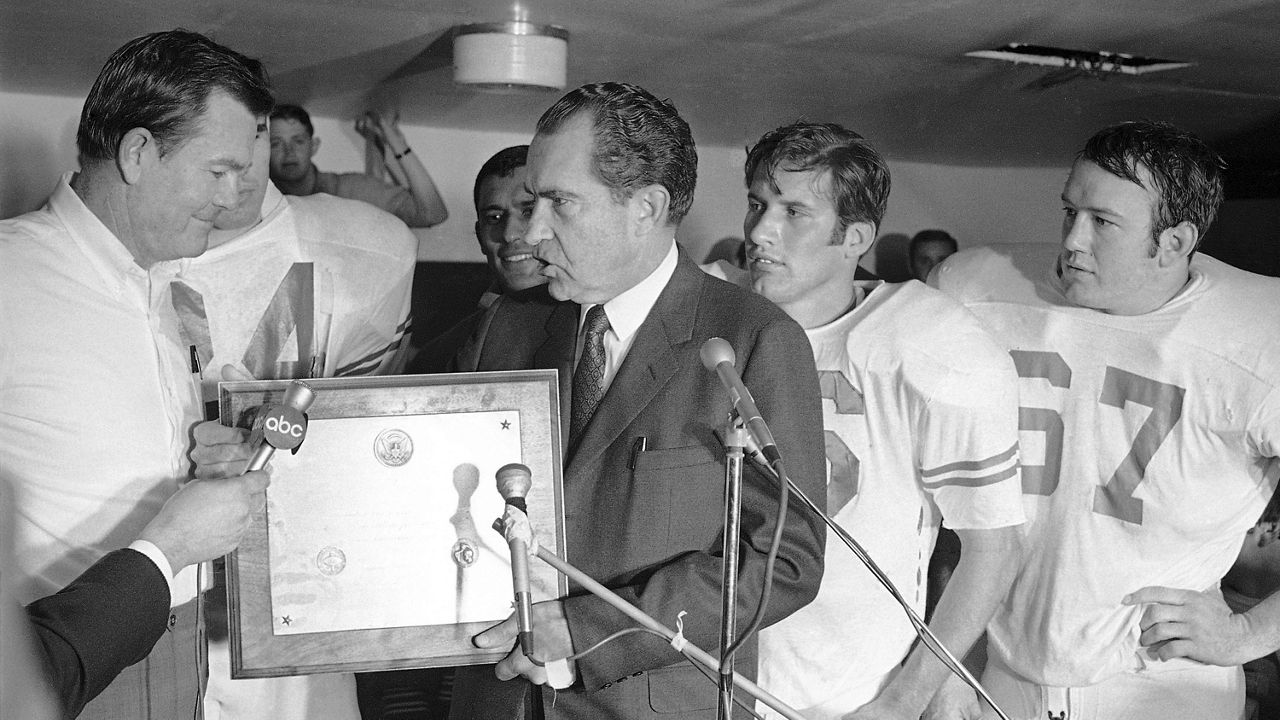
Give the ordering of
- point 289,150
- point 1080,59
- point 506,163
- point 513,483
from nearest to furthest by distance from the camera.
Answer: point 513,483 < point 506,163 < point 1080,59 < point 289,150

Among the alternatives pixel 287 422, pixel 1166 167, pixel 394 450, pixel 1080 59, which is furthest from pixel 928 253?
pixel 287 422

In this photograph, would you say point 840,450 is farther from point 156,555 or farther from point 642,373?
point 156,555

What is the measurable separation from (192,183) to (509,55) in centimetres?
141

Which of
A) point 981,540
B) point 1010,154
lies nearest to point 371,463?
point 981,540

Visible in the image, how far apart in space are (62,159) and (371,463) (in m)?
3.10

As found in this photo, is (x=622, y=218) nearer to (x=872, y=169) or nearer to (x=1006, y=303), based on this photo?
(x=872, y=169)

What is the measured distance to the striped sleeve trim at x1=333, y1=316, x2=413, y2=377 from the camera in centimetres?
245

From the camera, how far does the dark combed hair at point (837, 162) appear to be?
7.85 feet

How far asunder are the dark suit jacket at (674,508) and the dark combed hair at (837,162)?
0.59 m

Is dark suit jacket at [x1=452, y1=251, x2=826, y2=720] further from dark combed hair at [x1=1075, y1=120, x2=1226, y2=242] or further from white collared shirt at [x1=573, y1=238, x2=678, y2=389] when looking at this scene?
dark combed hair at [x1=1075, y1=120, x2=1226, y2=242]

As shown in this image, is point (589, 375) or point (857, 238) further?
point (857, 238)

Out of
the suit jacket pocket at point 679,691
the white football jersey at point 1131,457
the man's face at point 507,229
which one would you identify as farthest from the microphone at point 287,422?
the white football jersey at point 1131,457

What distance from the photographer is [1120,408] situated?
242 centimetres

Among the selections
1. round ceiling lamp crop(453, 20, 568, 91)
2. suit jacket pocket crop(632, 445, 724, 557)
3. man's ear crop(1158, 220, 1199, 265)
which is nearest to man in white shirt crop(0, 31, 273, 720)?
suit jacket pocket crop(632, 445, 724, 557)
